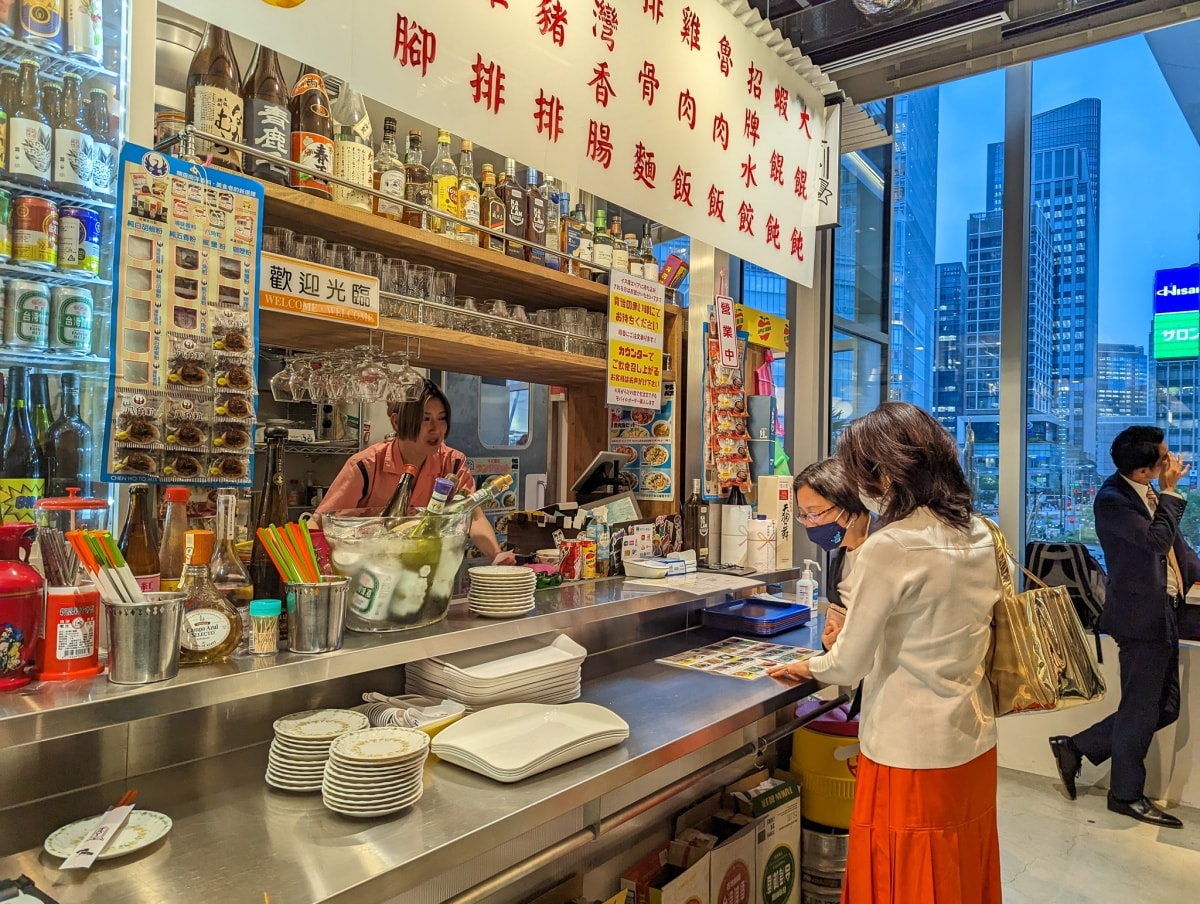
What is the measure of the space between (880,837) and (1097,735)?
2570mm

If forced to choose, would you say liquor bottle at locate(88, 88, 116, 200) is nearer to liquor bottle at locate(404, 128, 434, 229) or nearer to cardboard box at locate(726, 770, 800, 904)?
liquor bottle at locate(404, 128, 434, 229)

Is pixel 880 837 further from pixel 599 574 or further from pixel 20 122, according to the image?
pixel 20 122

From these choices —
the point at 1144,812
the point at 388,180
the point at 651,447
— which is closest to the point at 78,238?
the point at 388,180

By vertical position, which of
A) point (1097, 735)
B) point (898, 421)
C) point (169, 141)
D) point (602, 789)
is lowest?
point (1097, 735)

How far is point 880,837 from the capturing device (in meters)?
1.88

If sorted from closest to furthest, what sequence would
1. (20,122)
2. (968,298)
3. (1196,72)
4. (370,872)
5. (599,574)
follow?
(370,872), (20,122), (599,574), (1196,72), (968,298)

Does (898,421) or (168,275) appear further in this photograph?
(898,421)

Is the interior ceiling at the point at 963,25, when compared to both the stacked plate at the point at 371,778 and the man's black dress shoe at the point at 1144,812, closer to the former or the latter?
the stacked plate at the point at 371,778

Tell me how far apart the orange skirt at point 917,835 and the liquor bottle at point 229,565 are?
1462 millimetres

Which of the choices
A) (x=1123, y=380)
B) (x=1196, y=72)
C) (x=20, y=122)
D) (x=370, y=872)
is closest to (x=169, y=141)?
(x=20, y=122)

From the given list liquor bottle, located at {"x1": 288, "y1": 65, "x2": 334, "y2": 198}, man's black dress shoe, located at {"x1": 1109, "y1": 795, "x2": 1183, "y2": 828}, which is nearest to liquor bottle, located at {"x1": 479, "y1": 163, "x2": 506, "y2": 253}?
liquor bottle, located at {"x1": 288, "y1": 65, "x2": 334, "y2": 198}

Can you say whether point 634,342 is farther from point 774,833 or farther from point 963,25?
point 963,25

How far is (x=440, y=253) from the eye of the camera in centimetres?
220

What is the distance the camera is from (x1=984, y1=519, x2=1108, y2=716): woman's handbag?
6.26ft
